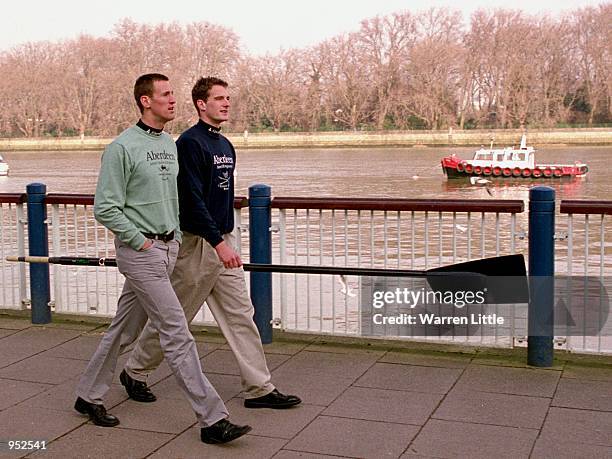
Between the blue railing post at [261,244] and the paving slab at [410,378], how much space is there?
3.29 ft

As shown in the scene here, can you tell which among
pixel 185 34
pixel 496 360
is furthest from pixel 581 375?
pixel 185 34

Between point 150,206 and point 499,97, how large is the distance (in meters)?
105

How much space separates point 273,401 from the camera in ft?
17.4

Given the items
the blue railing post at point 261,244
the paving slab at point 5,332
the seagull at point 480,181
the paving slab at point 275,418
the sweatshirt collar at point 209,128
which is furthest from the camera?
the seagull at point 480,181

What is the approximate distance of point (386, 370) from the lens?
19.9 feet

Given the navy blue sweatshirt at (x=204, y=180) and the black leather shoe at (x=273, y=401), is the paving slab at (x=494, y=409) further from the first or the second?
the navy blue sweatshirt at (x=204, y=180)

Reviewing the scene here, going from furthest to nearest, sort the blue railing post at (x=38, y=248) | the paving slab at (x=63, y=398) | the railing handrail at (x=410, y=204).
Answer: the blue railing post at (x=38, y=248)
the railing handrail at (x=410, y=204)
the paving slab at (x=63, y=398)

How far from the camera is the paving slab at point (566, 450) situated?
4508 millimetres

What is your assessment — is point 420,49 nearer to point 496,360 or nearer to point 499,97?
point 499,97

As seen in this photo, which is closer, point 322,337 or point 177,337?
point 177,337

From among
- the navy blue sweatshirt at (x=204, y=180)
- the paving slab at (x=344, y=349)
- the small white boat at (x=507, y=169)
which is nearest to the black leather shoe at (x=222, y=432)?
the navy blue sweatshirt at (x=204, y=180)

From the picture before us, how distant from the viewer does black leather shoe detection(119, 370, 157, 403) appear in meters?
5.45

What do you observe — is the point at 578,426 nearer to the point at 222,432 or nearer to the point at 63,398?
the point at 222,432
